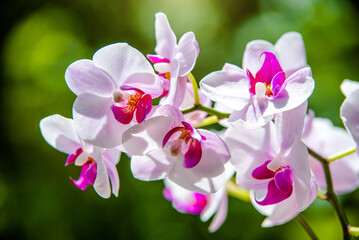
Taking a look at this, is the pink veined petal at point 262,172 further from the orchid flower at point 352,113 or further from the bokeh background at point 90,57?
the bokeh background at point 90,57

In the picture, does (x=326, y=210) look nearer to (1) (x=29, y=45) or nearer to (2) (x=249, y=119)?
(2) (x=249, y=119)

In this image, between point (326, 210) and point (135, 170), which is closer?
point (135, 170)

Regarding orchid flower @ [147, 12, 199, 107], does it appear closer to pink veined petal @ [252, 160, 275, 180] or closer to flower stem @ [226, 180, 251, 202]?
pink veined petal @ [252, 160, 275, 180]

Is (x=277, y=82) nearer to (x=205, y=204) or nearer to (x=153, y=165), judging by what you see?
(x=153, y=165)

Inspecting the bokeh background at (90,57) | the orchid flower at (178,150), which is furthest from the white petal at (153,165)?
the bokeh background at (90,57)

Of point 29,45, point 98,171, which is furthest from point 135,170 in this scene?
point 29,45

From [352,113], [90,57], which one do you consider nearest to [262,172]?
[352,113]
